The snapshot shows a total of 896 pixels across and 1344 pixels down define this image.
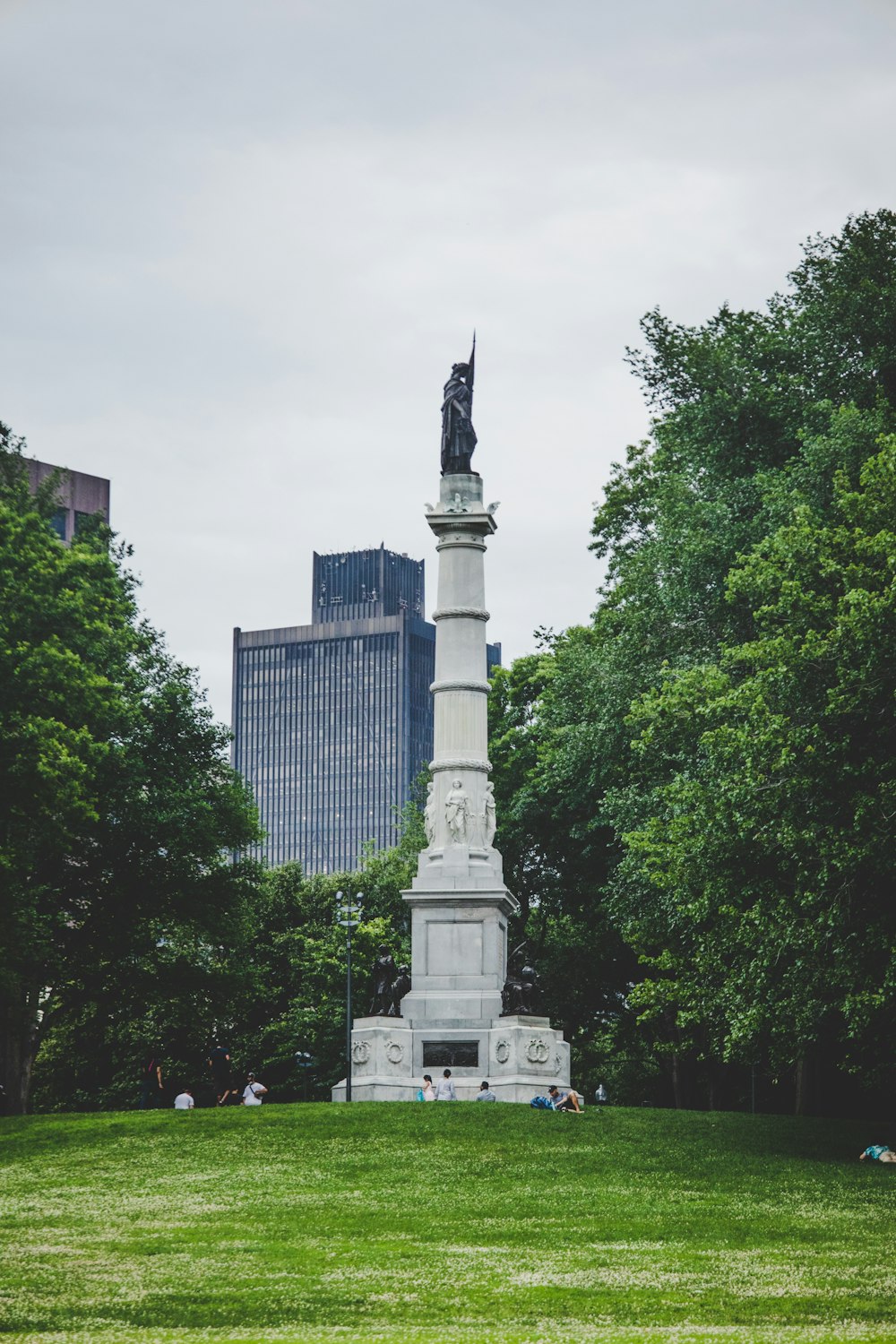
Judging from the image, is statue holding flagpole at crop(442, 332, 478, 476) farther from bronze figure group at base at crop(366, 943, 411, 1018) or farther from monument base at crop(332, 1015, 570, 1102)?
monument base at crop(332, 1015, 570, 1102)

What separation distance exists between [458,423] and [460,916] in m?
11.9

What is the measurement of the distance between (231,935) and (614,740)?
11.5 m

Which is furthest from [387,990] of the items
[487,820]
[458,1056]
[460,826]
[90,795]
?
[90,795]

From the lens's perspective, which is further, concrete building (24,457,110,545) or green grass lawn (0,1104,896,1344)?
concrete building (24,457,110,545)

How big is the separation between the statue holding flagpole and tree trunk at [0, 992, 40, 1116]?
16.1m

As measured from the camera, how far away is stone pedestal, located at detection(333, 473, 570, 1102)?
3384 cm

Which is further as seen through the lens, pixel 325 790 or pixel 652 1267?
pixel 325 790

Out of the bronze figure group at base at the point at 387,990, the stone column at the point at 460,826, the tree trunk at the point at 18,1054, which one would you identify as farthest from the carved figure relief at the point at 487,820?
the tree trunk at the point at 18,1054

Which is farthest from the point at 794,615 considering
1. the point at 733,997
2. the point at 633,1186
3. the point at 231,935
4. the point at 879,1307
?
the point at 231,935

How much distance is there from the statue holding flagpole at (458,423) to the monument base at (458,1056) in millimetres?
12928

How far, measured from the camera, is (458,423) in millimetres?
39719

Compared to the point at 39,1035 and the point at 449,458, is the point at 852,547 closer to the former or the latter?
the point at 449,458

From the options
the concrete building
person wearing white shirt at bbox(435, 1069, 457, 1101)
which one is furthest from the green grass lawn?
the concrete building

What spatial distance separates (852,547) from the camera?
89.6ft
